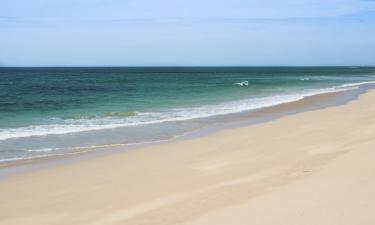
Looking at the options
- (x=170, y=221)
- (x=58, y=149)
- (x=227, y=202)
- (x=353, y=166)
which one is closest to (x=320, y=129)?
(x=353, y=166)

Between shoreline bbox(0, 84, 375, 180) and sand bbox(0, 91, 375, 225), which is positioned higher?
sand bbox(0, 91, 375, 225)

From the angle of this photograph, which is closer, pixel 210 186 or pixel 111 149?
pixel 210 186

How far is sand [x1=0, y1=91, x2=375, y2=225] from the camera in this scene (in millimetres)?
6012

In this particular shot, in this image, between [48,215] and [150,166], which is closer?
[48,215]

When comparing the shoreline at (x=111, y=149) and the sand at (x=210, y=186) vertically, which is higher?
the sand at (x=210, y=186)

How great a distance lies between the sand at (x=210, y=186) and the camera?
601 centimetres

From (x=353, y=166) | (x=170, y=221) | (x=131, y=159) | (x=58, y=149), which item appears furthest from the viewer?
(x=58, y=149)

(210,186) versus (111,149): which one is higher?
(210,186)

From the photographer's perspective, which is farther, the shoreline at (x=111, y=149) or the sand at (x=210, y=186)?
the shoreline at (x=111, y=149)

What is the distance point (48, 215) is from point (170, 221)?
6.03 ft

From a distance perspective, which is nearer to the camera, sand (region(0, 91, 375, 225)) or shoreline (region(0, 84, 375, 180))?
sand (region(0, 91, 375, 225))

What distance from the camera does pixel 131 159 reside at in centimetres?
1077

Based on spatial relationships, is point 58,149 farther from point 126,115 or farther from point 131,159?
point 126,115

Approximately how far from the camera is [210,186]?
7.74m
